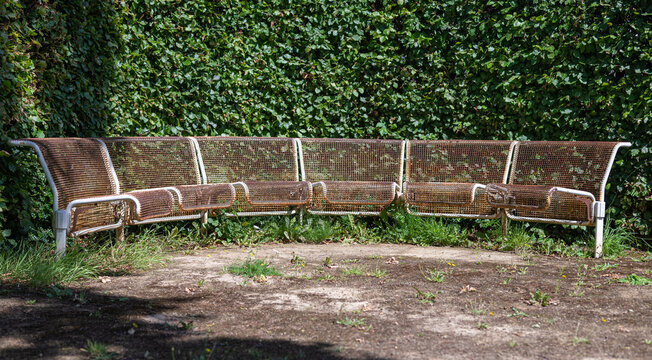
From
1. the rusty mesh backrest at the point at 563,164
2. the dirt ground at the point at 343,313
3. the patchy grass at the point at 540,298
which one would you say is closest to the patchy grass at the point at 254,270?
the dirt ground at the point at 343,313

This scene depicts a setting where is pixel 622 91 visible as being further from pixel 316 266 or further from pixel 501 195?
pixel 316 266

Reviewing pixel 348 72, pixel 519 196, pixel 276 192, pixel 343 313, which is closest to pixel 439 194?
pixel 519 196

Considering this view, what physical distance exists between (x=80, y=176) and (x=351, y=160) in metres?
2.92

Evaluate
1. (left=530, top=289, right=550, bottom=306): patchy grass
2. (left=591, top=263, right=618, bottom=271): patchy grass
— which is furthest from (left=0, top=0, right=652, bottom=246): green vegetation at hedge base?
(left=530, top=289, right=550, bottom=306): patchy grass

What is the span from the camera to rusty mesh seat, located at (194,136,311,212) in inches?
245

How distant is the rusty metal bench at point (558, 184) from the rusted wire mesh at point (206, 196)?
2614 millimetres

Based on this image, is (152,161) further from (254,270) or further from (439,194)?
(439,194)

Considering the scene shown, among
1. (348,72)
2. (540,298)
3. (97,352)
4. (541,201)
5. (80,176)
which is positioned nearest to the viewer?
(97,352)

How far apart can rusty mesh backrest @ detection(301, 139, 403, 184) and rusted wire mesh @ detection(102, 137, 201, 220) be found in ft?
4.25

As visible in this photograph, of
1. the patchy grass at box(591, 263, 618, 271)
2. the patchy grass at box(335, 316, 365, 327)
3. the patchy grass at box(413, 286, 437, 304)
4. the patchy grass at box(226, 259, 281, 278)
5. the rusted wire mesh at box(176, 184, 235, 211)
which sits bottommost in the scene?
the patchy grass at box(591, 263, 618, 271)

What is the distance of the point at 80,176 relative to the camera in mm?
4891

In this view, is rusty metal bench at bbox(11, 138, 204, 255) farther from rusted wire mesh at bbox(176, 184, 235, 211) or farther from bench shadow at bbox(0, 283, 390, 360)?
bench shadow at bbox(0, 283, 390, 360)

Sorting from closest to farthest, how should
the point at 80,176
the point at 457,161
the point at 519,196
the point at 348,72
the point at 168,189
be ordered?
the point at 80,176 < the point at 168,189 < the point at 519,196 < the point at 457,161 < the point at 348,72

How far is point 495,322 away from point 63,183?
3327 mm
